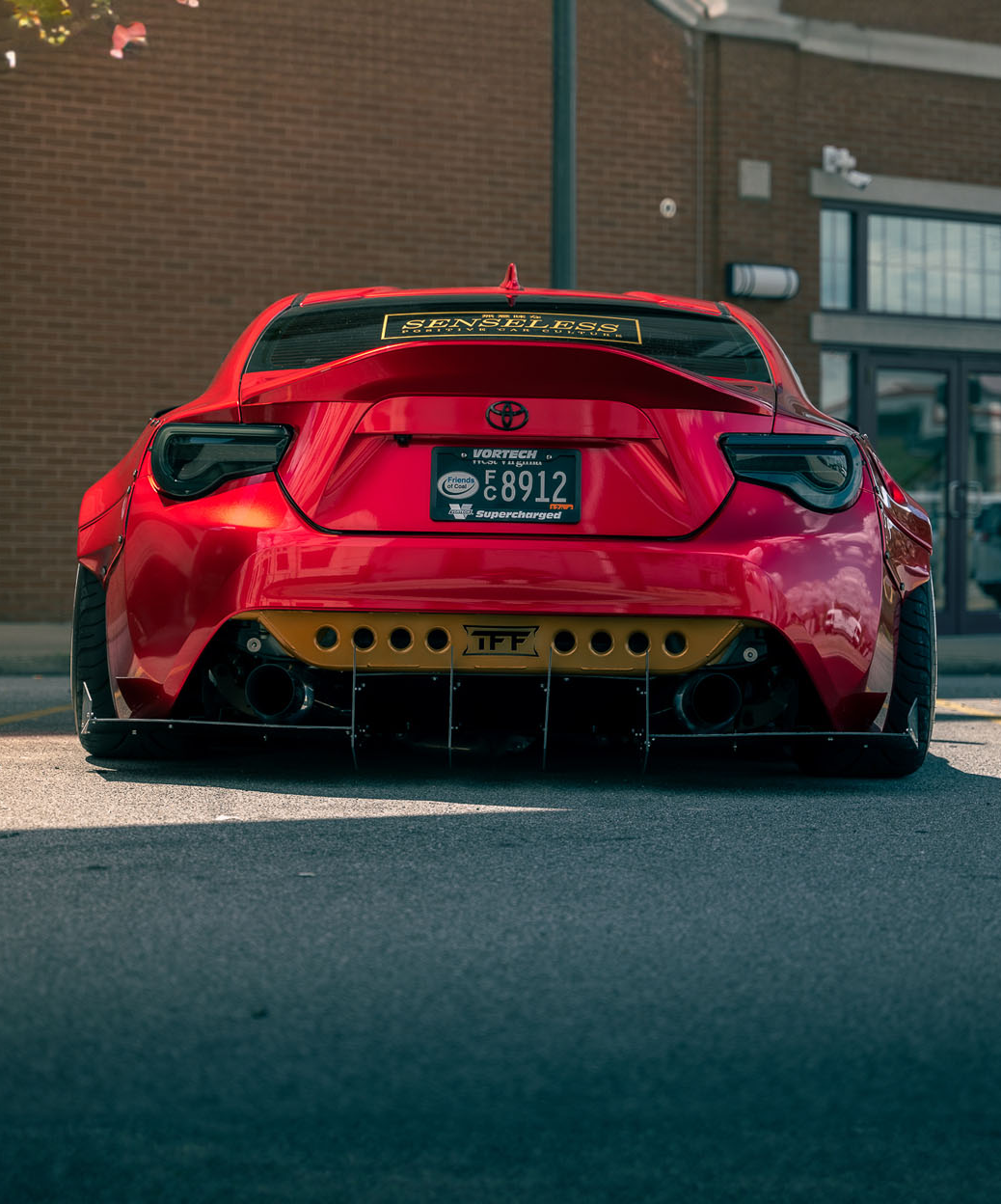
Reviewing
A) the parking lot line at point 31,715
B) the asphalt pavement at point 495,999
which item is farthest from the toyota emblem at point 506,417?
the parking lot line at point 31,715

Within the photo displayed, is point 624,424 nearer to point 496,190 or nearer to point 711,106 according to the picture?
point 496,190

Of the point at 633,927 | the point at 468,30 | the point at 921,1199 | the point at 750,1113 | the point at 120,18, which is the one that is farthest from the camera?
the point at 468,30

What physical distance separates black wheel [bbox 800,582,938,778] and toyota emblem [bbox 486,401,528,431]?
121cm

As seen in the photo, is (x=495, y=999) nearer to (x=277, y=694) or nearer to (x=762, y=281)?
(x=277, y=694)

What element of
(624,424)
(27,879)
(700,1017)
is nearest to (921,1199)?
(700,1017)

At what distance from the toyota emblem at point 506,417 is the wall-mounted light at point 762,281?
33.4 ft

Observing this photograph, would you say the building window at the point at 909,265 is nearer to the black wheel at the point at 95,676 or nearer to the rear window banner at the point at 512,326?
the rear window banner at the point at 512,326

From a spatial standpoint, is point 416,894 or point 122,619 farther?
point 122,619

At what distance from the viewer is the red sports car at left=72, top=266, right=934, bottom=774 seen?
4.20 m

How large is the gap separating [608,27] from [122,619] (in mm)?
10895

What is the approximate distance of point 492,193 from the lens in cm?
1362

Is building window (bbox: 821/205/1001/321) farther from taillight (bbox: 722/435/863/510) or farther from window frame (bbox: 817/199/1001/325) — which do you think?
taillight (bbox: 722/435/863/510)

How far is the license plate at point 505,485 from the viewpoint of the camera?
4285 millimetres

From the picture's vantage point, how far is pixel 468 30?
1352 cm
